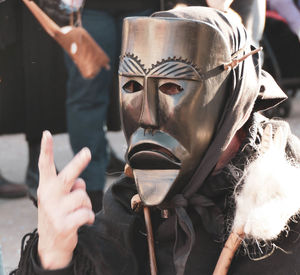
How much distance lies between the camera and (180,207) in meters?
1.81

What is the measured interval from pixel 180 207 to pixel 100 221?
29cm

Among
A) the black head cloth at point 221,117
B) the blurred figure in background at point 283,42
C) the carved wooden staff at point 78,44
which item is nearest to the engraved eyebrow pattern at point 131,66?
the black head cloth at point 221,117

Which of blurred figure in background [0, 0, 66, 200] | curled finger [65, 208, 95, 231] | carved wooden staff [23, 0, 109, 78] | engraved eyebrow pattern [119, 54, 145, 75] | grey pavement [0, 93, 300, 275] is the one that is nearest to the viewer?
curled finger [65, 208, 95, 231]

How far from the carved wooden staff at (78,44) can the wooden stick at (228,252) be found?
6.96ft

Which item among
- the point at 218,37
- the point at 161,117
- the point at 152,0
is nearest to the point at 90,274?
the point at 161,117

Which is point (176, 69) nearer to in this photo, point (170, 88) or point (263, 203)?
point (170, 88)

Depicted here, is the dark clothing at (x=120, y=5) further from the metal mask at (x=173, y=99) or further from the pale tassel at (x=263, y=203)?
the pale tassel at (x=263, y=203)

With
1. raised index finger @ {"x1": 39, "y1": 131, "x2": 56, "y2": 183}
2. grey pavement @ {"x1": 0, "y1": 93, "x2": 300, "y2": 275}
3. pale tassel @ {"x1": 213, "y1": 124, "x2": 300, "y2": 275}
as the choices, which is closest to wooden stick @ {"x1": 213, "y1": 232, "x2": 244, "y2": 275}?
pale tassel @ {"x1": 213, "y1": 124, "x2": 300, "y2": 275}

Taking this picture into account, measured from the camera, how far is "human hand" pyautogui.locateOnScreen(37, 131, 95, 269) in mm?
1720

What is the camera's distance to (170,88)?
1.82 m

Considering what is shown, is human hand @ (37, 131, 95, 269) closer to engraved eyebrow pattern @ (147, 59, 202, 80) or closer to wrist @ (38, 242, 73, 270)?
wrist @ (38, 242, 73, 270)

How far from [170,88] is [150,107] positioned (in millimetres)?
69

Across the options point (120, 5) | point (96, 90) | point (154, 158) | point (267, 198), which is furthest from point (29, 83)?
point (267, 198)

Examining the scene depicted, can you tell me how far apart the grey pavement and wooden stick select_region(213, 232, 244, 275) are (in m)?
1.62
